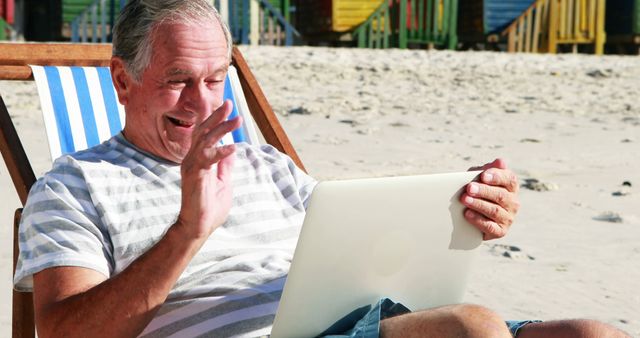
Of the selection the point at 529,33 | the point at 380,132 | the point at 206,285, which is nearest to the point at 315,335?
the point at 206,285

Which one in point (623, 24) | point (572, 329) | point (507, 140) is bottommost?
point (507, 140)

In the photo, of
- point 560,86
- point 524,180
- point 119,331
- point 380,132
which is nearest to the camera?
point 119,331

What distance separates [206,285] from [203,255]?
71 millimetres

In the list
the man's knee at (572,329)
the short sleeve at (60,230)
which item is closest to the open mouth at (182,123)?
the short sleeve at (60,230)

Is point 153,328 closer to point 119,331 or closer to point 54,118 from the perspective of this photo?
point 119,331

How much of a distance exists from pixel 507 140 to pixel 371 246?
7.01 metres

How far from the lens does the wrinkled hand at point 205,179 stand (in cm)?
180

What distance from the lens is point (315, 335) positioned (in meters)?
2.02

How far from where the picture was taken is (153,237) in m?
2.13

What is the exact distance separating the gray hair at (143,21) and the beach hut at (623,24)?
18.3m

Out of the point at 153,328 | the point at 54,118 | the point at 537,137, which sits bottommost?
the point at 537,137

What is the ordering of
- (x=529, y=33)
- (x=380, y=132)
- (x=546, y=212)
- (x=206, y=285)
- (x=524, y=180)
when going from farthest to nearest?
(x=529, y=33) → (x=380, y=132) → (x=524, y=180) → (x=546, y=212) → (x=206, y=285)

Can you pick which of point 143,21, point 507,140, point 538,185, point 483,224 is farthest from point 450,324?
point 507,140

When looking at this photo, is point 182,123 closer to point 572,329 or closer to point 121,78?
point 121,78
